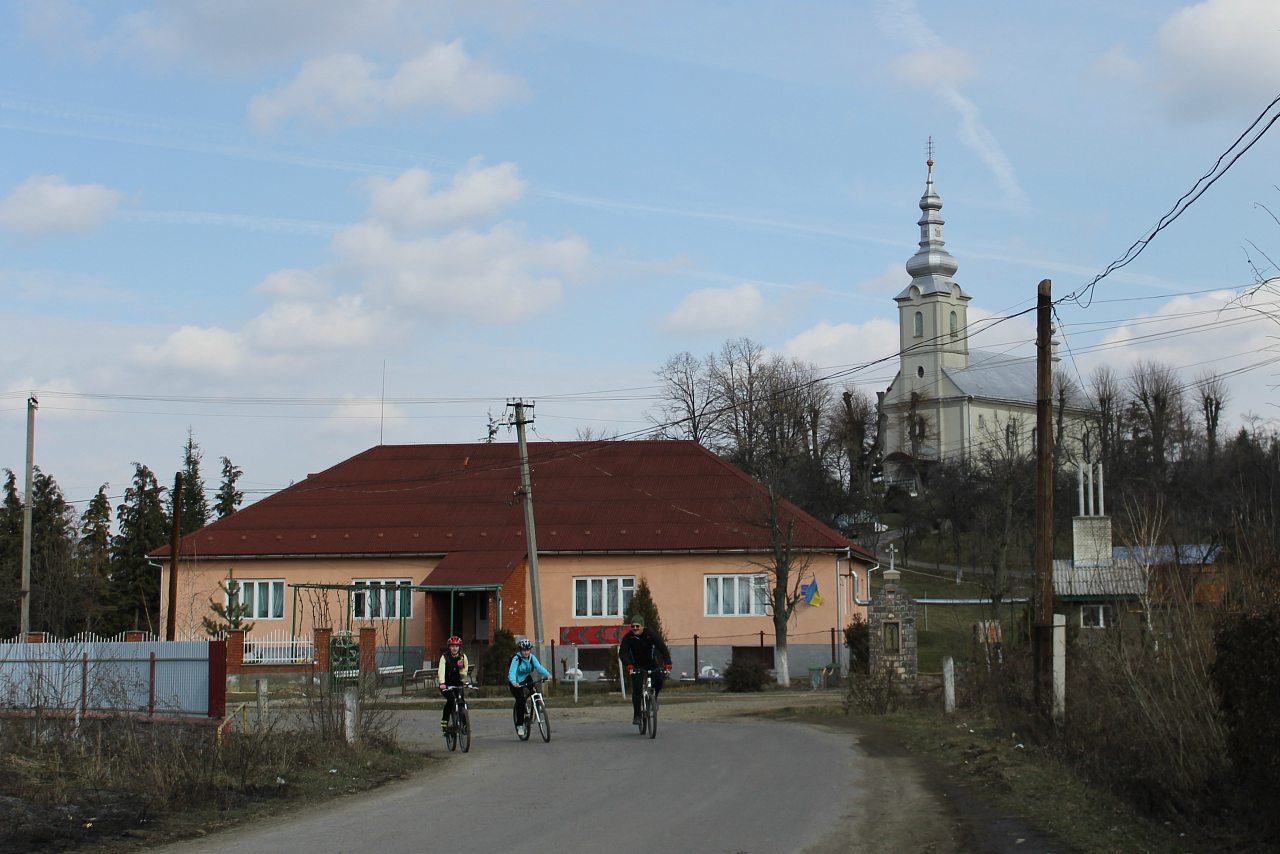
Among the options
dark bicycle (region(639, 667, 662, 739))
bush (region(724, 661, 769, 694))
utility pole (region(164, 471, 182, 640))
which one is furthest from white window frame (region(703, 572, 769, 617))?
dark bicycle (region(639, 667, 662, 739))

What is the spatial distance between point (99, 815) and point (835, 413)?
81.4 meters

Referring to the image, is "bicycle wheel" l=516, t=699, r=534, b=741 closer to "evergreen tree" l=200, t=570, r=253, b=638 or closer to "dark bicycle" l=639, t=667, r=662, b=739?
"dark bicycle" l=639, t=667, r=662, b=739

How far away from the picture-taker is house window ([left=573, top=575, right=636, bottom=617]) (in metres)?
43.3

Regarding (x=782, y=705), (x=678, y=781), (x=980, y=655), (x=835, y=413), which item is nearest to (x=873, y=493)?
(x=835, y=413)

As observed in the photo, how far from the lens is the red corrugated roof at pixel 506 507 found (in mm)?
43688

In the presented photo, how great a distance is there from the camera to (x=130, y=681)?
58.4 ft

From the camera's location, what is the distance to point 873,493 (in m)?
82.4

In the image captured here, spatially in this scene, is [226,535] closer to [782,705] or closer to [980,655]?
[782,705]

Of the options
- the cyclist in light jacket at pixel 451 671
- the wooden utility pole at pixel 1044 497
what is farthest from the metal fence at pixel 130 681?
the wooden utility pole at pixel 1044 497

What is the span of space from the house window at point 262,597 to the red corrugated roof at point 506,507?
1.09 m

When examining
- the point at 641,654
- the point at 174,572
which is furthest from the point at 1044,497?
the point at 174,572

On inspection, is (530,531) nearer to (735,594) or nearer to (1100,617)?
(735,594)

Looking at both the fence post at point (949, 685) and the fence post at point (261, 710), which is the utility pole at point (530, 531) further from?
the fence post at point (261, 710)

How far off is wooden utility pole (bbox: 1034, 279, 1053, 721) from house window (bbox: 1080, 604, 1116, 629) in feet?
1.85
